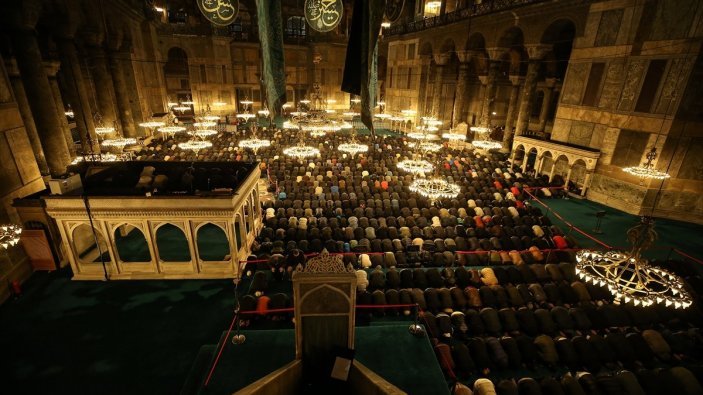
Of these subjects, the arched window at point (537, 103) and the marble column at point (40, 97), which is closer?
the marble column at point (40, 97)

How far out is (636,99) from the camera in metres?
14.2

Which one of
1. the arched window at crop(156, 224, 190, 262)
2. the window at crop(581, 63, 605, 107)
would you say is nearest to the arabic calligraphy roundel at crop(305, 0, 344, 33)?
the arched window at crop(156, 224, 190, 262)

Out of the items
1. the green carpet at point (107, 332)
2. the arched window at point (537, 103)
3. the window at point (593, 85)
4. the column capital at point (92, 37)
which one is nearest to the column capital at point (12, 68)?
the column capital at point (92, 37)

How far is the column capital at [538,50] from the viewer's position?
17.9 meters

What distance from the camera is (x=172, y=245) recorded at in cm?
1120

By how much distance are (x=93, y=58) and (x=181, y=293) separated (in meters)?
16.0

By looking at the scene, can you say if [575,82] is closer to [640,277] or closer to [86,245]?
[640,277]

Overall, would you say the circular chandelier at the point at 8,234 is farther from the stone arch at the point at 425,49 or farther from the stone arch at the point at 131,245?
the stone arch at the point at 425,49

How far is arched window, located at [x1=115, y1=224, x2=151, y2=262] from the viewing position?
1049cm

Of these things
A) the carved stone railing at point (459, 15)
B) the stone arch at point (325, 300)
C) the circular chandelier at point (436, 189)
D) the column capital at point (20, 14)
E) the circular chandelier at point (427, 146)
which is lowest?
the stone arch at point (325, 300)

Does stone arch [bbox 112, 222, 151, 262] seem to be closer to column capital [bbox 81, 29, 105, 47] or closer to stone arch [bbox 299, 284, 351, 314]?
stone arch [bbox 299, 284, 351, 314]

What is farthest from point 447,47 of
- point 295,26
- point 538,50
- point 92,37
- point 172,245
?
point 172,245

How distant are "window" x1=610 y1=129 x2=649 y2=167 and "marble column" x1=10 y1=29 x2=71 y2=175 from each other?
2301cm

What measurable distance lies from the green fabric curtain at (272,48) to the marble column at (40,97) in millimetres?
8800
